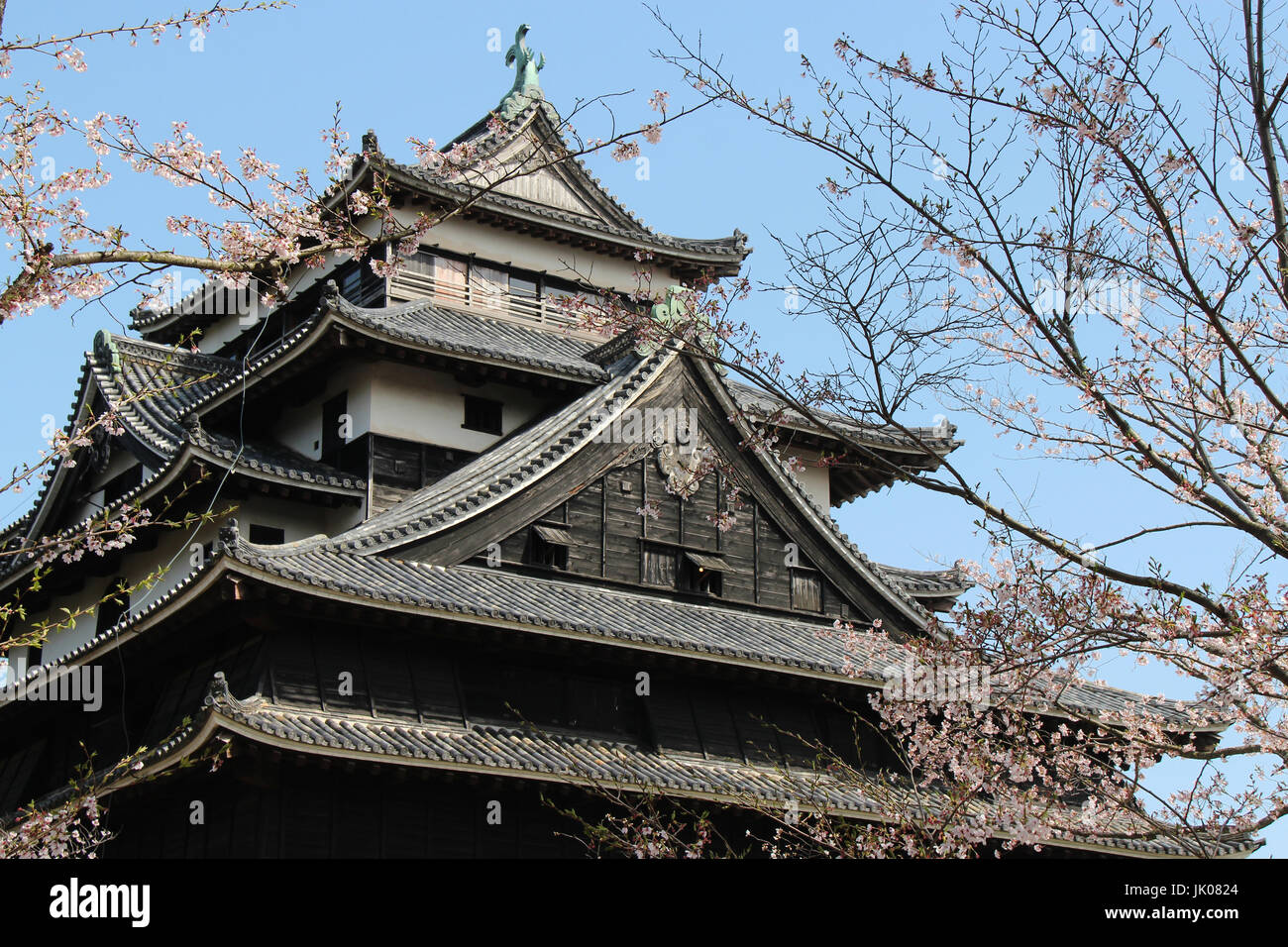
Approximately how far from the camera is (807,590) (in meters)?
23.3

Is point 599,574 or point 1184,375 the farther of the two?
point 599,574

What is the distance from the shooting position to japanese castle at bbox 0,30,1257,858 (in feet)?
57.3

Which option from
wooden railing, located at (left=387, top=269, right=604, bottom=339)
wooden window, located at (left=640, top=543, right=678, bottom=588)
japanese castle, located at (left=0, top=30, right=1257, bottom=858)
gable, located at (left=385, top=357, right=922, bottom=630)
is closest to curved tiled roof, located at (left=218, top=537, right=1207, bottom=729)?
japanese castle, located at (left=0, top=30, right=1257, bottom=858)

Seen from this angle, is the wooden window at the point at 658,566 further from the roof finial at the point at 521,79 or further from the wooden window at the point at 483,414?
the roof finial at the point at 521,79

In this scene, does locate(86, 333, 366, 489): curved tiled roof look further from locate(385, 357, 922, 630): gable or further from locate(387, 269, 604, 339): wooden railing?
locate(387, 269, 604, 339): wooden railing

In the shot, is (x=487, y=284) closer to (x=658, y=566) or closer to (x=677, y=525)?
(x=677, y=525)

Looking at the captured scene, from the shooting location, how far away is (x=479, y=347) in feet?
79.6

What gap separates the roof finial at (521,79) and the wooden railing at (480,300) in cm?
562

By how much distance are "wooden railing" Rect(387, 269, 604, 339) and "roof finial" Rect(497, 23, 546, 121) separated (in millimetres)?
5617

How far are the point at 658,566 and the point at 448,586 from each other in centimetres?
421
